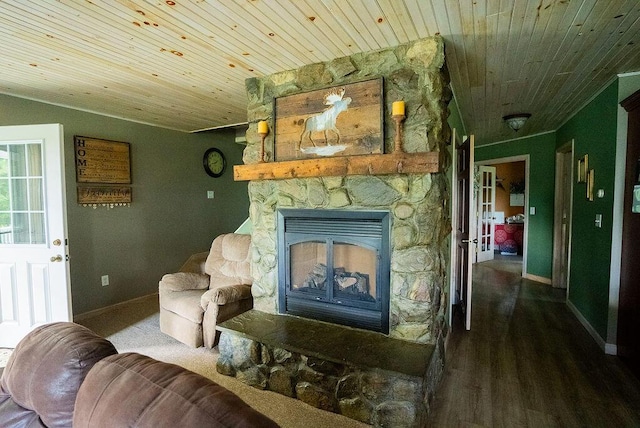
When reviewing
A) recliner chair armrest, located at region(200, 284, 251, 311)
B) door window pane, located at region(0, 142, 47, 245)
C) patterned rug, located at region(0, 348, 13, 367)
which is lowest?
patterned rug, located at region(0, 348, 13, 367)

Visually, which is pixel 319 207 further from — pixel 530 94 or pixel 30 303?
pixel 30 303

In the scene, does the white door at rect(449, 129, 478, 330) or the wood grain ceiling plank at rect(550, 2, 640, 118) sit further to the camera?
the white door at rect(449, 129, 478, 330)

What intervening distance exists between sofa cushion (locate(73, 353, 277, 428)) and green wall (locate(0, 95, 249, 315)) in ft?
10.8

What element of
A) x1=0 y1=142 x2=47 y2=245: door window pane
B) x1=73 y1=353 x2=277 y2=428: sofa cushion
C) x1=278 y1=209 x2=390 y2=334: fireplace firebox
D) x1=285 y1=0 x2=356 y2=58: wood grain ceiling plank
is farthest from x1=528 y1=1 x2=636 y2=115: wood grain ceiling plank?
x1=0 y1=142 x2=47 y2=245: door window pane

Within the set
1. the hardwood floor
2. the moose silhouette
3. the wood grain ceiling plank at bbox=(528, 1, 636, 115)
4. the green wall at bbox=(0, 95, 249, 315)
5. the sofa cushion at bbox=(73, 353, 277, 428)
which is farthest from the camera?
the green wall at bbox=(0, 95, 249, 315)

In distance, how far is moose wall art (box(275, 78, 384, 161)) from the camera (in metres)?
2.22

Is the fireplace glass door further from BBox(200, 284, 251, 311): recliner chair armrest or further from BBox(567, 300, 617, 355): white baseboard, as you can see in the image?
BBox(567, 300, 617, 355): white baseboard

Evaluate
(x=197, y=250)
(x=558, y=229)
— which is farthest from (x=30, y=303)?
(x=558, y=229)

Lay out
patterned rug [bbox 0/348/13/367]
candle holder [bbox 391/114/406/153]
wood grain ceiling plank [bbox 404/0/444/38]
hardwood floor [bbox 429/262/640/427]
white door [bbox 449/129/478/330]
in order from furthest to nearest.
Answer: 1. white door [bbox 449/129/478/330]
2. patterned rug [bbox 0/348/13/367]
3. candle holder [bbox 391/114/406/153]
4. hardwood floor [bbox 429/262/640/427]
5. wood grain ceiling plank [bbox 404/0/444/38]

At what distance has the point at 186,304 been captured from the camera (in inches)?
113

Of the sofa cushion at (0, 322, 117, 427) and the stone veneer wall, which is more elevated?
the stone veneer wall

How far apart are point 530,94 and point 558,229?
102 inches

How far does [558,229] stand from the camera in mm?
4711

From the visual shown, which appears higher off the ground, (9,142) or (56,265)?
(9,142)
